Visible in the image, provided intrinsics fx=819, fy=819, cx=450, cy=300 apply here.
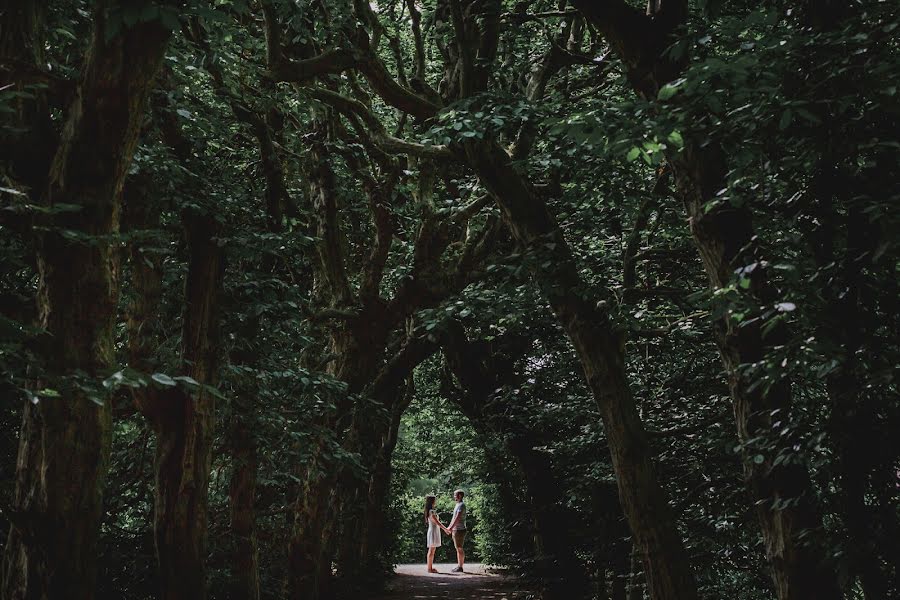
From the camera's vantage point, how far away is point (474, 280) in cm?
1200

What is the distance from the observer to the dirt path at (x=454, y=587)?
1561cm

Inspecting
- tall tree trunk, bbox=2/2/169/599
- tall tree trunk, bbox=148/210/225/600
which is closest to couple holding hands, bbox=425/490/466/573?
tall tree trunk, bbox=148/210/225/600

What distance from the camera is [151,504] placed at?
9383 mm

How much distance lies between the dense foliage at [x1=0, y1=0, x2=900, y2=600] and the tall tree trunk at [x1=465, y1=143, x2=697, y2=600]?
0.03 meters

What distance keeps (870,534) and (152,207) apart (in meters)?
5.98

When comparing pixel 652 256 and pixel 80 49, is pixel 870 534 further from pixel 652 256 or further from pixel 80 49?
pixel 80 49

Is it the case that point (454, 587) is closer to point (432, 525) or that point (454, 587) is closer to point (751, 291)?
point (432, 525)

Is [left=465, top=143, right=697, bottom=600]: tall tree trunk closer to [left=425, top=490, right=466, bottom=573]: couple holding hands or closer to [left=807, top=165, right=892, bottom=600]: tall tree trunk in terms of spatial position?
[left=807, top=165, right=892, bottom=600]: tall tree trunk

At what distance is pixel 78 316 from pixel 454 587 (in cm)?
1509

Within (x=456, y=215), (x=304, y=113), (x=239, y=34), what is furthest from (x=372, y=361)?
(x=239, y=34)

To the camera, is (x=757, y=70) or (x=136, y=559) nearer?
(x=757, y=70)

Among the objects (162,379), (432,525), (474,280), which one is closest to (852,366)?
(162,379)

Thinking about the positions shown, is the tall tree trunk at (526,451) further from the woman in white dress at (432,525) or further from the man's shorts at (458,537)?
the man's shorts at (458,537)

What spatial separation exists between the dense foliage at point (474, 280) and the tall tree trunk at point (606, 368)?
28 mm
